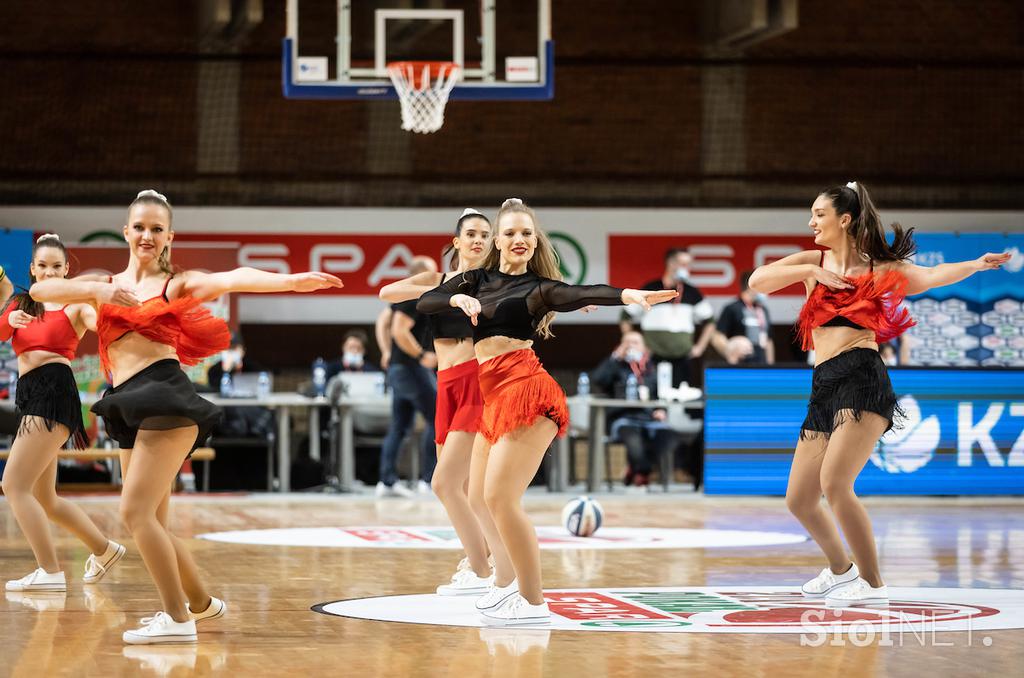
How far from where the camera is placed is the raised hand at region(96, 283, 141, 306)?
17.6ft

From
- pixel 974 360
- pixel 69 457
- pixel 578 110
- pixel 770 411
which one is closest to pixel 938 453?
pixel 770 411

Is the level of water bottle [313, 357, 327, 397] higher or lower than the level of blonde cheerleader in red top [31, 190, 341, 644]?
lower

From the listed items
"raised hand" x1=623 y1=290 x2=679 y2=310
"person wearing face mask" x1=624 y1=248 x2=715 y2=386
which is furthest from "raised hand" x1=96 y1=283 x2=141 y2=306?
"person wearing face mask" x1=624 y1=248 x2=715 y2=386

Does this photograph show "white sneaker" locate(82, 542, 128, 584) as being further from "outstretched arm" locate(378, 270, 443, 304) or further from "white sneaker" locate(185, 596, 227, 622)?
"outstretched arm" locate(378, 270, 443, 304)

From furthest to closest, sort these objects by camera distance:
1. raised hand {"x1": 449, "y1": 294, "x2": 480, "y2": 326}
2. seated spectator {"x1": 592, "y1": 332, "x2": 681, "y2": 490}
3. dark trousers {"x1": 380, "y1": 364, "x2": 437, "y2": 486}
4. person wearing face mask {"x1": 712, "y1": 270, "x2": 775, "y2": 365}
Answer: person wearing face mask {"x1": 712, "y1": 270, "x2": 775, "y2": 365}, seated spectator {"x1": 592, "y1": 332, "x2": 681, "y2": 490}, dark trousers {"x1": 380, "y1": 364, "x2": 437, "y2": 486}, raised hand {"x1": 449, "y1": 294, "x2": 480, "y2": 326}

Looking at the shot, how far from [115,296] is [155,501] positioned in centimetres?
79

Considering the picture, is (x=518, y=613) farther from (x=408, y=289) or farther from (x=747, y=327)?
(x=747, y=327)

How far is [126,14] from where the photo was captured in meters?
18.0

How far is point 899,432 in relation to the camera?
13711 millimetres

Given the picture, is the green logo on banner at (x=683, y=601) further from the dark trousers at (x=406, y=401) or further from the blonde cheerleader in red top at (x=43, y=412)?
the dark trousers at (x=406, y=401)

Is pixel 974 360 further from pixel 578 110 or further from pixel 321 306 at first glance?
pixel 321 306

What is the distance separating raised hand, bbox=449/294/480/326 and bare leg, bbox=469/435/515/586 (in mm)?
762

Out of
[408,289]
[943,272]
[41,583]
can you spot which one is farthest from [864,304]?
[41,583]

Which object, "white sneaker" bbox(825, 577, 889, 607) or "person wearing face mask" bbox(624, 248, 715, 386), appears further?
"person wearing face mask" bbox(624, 248, 715, 386)
